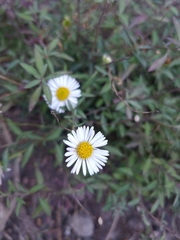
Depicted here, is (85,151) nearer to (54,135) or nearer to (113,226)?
(54,135)

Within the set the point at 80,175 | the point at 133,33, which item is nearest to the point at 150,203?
the point at 80,175

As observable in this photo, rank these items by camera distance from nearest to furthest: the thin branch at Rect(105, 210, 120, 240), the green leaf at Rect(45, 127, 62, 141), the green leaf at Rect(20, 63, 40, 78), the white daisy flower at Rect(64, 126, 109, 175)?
1. the white daisy flower at Rect(64, 126, 109, 175)
2. the green leaf at Rect(20, 63, 40, 78)
3. the green leaf at Rect(45, 127, 62, 141)
4. the thin branch at Rect(105, 210, 120, 240)

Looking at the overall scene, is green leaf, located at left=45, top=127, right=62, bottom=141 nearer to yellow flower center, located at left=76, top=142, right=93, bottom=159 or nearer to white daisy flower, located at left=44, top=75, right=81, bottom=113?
white daisy flower, located at left=44, top=75, right=81, bottom=113

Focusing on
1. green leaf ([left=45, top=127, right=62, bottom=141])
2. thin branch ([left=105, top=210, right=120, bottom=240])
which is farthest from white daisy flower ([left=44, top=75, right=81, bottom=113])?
thin branch ([left=105, top=210, right=120, bottom=240])

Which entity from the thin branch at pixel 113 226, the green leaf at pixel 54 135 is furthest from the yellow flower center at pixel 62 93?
the thin branch at pixel 113 226

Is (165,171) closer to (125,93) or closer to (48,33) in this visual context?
Answer: (125,93)

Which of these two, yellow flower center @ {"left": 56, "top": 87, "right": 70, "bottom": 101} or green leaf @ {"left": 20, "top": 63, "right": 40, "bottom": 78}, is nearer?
green leaf @ {"left": 20, "top": 63, "right": 40, "bottom": 78}

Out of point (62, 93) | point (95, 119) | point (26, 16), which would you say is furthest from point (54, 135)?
point (26, 16)
